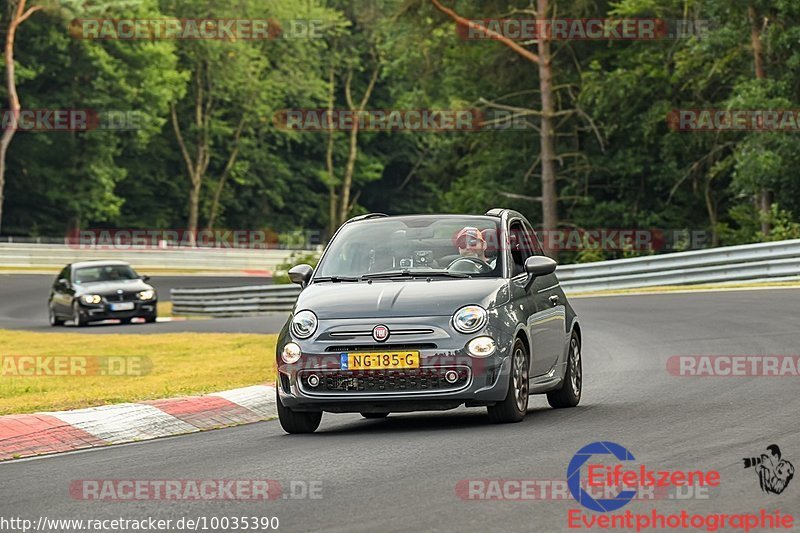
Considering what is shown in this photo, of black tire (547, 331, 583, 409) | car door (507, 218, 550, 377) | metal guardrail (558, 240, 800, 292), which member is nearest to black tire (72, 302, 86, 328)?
metal guardrail (558, 240, 800, 292)

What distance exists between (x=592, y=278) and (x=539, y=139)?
59.2ft

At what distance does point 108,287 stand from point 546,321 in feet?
81.0

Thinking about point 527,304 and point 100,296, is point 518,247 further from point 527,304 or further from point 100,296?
point 100,296

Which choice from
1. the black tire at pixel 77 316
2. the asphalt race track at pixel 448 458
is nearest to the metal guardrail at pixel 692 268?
the black tire at pixel 77 316

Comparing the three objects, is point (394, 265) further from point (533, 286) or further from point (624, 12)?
point (624, 12)

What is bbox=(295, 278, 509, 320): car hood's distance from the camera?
37.8 feet

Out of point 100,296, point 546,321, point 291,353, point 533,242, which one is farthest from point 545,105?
point 291,353

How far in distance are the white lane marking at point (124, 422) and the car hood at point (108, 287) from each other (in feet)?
76.4

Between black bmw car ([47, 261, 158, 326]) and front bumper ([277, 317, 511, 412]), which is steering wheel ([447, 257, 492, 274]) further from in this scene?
black bmw car ([47, 261, 158, 326])

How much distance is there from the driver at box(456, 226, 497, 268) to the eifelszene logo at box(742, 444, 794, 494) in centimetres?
368

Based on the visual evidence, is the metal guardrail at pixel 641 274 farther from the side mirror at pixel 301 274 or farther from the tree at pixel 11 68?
the tree at pixel 11 68

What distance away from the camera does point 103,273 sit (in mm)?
37406

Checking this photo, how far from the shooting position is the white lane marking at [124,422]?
1216 centimetres

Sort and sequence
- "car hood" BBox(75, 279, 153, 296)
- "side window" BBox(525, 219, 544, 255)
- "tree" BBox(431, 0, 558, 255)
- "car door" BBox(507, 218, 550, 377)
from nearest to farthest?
"car door" BBox(507, 218, 550, 377)
"side window" BBox(525, 219, 544, 255)
"car hood" BBox(75, 279, 153, 296)
"tree" BBox(431, 0, 558, 255)
